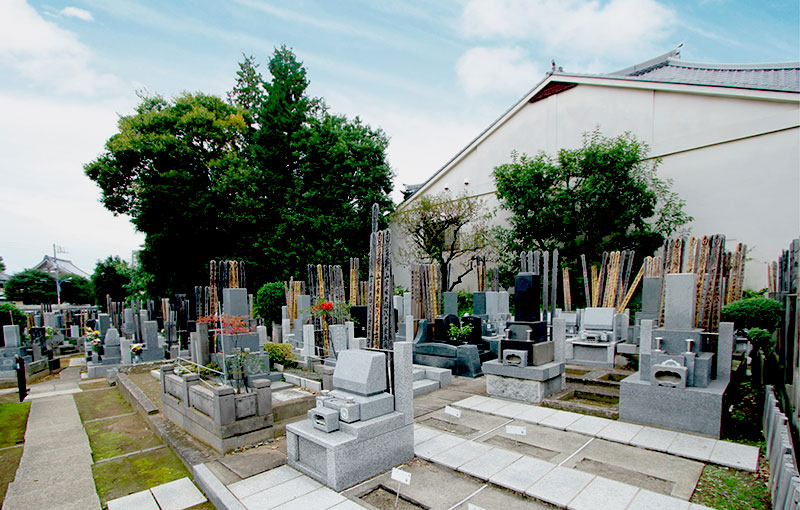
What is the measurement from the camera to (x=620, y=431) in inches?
227

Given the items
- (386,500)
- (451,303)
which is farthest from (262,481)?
(451,303)

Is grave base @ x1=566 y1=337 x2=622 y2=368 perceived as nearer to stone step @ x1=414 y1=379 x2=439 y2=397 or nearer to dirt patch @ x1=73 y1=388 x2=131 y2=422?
stone step @ x1=414 y1=379 x2=439 y2=397

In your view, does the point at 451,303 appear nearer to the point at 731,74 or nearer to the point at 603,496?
the point at 603,496

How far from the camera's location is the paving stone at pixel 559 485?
4.02 metres

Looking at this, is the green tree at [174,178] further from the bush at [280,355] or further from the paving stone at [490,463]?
the paving stone at [490,463]

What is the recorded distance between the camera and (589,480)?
437cm

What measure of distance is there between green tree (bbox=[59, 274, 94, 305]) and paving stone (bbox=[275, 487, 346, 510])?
45706mm

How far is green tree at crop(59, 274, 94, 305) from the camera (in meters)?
39.0

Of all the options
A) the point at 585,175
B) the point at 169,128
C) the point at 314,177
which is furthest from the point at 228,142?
the point at 585,175

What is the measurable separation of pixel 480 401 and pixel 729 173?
14372 mm

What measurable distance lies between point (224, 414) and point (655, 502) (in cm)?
539

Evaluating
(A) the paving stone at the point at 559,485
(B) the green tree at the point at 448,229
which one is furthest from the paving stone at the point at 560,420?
(B) the green tree at the point at 448,229

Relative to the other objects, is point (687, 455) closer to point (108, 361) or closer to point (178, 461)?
point (178, 461)

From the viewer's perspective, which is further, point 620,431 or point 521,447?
point 620,431
